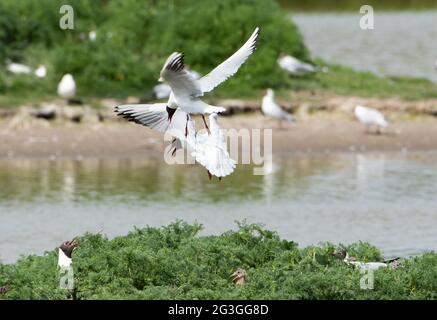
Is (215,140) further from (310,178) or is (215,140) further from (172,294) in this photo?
(310,178)

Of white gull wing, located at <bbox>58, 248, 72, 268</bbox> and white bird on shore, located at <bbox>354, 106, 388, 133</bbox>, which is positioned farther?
white bird on shore, located at <bbox>354, 106, 388, 133</bbox>

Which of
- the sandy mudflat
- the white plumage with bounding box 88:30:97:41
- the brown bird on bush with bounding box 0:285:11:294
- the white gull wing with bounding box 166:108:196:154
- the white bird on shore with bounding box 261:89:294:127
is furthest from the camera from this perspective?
the white plumage with bounding box 88:30:97:41

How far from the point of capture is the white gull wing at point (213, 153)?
977 cm

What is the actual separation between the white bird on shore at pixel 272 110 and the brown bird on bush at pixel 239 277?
945cm

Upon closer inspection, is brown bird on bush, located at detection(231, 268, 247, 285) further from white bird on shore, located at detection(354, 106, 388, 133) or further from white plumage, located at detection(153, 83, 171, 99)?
white bird on shore, located at detection(354, 106, 388, 133)

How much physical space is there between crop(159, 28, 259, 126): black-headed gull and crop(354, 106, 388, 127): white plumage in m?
10.2

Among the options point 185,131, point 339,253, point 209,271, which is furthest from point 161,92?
point 185,131

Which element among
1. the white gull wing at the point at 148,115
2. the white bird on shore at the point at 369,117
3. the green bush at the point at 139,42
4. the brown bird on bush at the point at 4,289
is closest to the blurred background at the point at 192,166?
the green bush at the point at 139,42

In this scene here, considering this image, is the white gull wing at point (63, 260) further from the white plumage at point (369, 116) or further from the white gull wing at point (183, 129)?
the white plumage at point (369, 116)

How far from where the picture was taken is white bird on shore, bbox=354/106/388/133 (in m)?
20.3

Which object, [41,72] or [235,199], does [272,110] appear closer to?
[235,199]

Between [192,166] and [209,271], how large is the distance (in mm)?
9092

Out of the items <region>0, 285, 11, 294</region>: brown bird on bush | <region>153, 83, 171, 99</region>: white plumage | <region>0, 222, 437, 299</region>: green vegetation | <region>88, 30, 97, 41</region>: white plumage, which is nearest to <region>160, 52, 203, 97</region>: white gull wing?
<region>0, 222, 437, 299</region>: green vegetation
